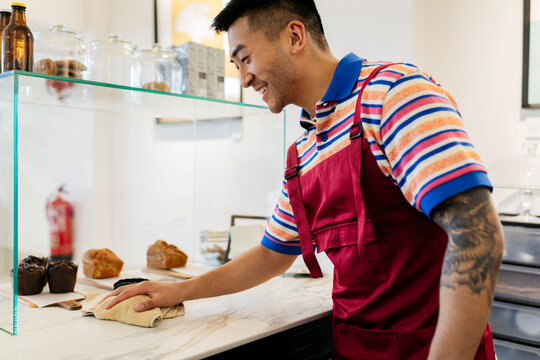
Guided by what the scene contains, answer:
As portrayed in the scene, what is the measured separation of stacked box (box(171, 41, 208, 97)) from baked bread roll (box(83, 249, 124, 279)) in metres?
0.59

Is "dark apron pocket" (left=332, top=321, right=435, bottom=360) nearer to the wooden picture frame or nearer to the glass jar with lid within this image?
the glass jar with lid

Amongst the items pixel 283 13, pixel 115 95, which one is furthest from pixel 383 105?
pixel 115 95

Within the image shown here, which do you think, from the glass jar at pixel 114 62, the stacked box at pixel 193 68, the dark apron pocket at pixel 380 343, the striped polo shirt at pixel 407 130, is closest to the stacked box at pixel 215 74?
the stacked box at pixel 193 68

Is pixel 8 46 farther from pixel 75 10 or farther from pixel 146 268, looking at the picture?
pixel 75 10

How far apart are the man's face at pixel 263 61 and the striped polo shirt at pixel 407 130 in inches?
5.2

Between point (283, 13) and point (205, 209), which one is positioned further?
point (205, 209)

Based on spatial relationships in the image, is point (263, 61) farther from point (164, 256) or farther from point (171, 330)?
point (164, 256)

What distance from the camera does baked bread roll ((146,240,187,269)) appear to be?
5.71 feet

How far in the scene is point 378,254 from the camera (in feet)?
3.42

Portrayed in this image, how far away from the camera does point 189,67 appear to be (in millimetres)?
1656

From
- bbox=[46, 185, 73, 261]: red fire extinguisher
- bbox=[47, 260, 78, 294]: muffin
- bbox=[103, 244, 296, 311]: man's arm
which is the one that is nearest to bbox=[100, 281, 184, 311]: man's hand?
bbox=[103, 244, 296, 311]: man's arm

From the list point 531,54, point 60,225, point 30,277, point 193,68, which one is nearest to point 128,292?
point 30,277

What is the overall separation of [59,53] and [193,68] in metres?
0.45

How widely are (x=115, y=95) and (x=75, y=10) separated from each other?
2.73 meters
